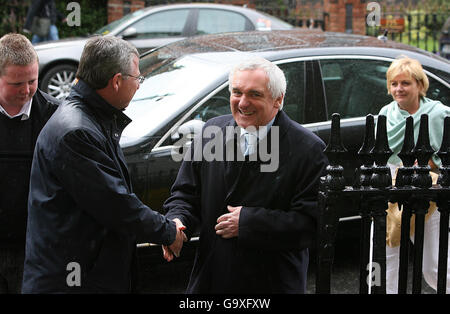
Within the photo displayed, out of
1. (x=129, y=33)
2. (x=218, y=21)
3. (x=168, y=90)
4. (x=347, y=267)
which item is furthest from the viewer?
(x=218, y=21)

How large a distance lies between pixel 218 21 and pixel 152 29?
116 centimetres

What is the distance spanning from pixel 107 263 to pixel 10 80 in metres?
1.10

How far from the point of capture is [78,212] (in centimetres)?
265

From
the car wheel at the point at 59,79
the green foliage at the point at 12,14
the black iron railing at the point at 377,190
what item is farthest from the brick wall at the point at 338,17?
the black iron railing at the point at 377,190

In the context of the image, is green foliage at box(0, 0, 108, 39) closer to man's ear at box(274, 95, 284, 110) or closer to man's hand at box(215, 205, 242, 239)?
man's ear at box(274, 95, 284, 110)

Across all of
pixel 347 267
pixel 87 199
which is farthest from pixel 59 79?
pixel 87 199

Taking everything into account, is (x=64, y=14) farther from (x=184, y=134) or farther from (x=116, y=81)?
(x=116, y=81)

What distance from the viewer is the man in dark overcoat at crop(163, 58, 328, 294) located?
111 inches

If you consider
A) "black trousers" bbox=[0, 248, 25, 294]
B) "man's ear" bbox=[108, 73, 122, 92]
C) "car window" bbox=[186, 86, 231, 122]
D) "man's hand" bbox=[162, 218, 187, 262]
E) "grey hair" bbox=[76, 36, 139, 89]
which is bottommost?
"black trousers" bbox=[0, 248, 25, 294]

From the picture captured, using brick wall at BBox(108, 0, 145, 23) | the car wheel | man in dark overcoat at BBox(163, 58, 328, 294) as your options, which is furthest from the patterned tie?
brick wall at BBox(108, 0, 145, 23)

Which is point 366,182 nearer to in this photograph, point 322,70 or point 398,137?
point 398,137

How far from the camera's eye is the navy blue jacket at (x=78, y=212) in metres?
2.61

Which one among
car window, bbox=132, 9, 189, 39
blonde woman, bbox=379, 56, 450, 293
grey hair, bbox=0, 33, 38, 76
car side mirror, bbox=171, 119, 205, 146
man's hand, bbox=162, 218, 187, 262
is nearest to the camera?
man's hand, bbox=162, 218, 187, 262
